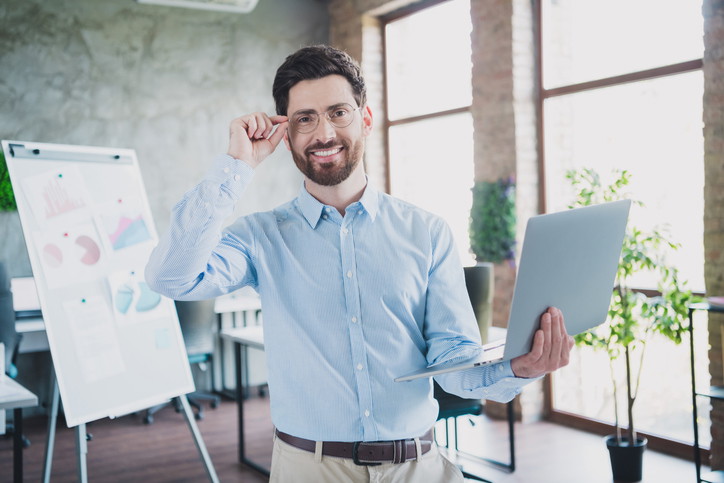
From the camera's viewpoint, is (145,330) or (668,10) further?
(668,10)

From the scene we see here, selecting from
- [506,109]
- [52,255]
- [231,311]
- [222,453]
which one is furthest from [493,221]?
[52,255]

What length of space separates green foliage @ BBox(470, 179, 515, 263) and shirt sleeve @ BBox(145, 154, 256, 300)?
11.9ft

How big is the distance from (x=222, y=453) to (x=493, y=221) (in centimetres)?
238

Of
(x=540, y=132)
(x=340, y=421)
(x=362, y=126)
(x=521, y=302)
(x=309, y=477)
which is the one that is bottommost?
(x=309, y=477)

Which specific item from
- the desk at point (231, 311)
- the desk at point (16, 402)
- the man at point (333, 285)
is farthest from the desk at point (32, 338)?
the man at point (333, 285)

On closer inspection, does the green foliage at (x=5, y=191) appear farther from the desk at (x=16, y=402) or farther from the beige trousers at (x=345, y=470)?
the beige trousers at (x=345, y=470)

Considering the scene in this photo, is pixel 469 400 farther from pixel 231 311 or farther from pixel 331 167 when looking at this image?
pixel 231 311

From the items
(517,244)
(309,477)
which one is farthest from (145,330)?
(517,244)

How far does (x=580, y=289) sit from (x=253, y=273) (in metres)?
0.72

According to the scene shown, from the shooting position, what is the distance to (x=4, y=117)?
5.32 metres

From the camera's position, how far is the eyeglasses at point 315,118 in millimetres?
1492

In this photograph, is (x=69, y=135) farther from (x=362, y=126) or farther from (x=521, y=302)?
(x=521, y=302)

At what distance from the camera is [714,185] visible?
147 inches

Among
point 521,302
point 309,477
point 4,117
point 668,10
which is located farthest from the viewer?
point 4,117
